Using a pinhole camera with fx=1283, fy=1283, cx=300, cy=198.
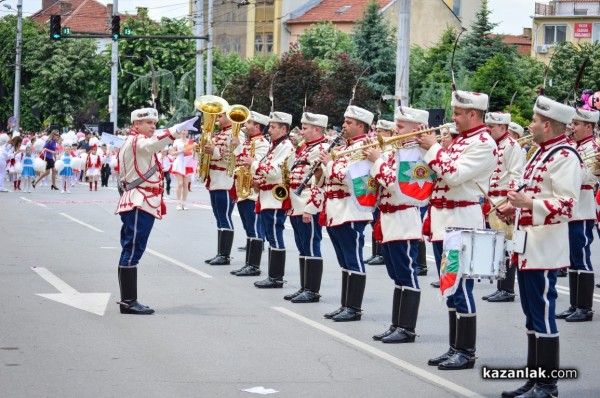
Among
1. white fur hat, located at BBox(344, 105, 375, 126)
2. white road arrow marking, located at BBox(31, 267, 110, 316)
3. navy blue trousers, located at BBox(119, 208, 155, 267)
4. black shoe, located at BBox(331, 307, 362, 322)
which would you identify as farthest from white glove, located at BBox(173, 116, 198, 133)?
black shoe, located at BBox(331, 307, 362, 322)

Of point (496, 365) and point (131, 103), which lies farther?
point (131, 103)

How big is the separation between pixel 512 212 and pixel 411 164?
1.72 metres

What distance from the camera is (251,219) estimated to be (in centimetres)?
1653

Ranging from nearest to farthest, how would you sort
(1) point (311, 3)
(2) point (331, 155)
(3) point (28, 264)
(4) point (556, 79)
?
1. (2) point (331, 155)
2. (3) point (28, 264)
3. (4) point (556, 79)
4. (1) point (311, 3)

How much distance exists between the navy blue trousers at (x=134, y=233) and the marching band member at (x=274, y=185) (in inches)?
83.5

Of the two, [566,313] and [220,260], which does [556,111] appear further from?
[220,260]

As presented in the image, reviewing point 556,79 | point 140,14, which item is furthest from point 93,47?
point 556,79

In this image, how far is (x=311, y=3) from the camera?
9938 centimetres

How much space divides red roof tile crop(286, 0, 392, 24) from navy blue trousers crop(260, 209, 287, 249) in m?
79.7

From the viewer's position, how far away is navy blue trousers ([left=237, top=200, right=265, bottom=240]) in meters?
16.6

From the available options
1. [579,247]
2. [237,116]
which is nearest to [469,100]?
[579,247]

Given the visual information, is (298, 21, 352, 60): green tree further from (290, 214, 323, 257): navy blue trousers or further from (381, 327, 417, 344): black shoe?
(381, 327, 417, 344): black shoe

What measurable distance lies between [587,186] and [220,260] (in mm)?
5970

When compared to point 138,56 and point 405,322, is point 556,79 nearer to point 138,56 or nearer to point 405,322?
point 138,56
